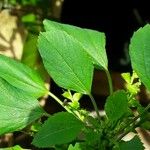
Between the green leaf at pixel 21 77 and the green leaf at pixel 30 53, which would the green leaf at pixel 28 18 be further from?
the green leaf at pixel 21 77

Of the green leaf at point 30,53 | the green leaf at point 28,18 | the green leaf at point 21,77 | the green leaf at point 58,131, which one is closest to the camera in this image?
the green leaf at point 58,131

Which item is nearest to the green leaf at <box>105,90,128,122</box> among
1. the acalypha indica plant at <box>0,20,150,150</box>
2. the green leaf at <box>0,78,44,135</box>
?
the acalypha indica plant at <box>0,20,150,150</box>

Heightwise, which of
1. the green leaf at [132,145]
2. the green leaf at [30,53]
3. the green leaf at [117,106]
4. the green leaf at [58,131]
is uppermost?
the green leaf at [117,106]

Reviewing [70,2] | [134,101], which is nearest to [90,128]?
[134,101]

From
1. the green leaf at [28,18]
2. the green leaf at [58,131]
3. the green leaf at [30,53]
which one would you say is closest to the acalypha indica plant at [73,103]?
the green leaf at [58,131]

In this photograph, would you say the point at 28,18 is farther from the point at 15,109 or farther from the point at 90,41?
the point at 15,109

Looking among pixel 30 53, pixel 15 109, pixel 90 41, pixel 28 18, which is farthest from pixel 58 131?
pixel 28 18

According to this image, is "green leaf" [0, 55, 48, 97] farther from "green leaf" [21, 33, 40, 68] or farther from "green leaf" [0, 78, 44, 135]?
"green leaf" [21, 33, 40, 68]
